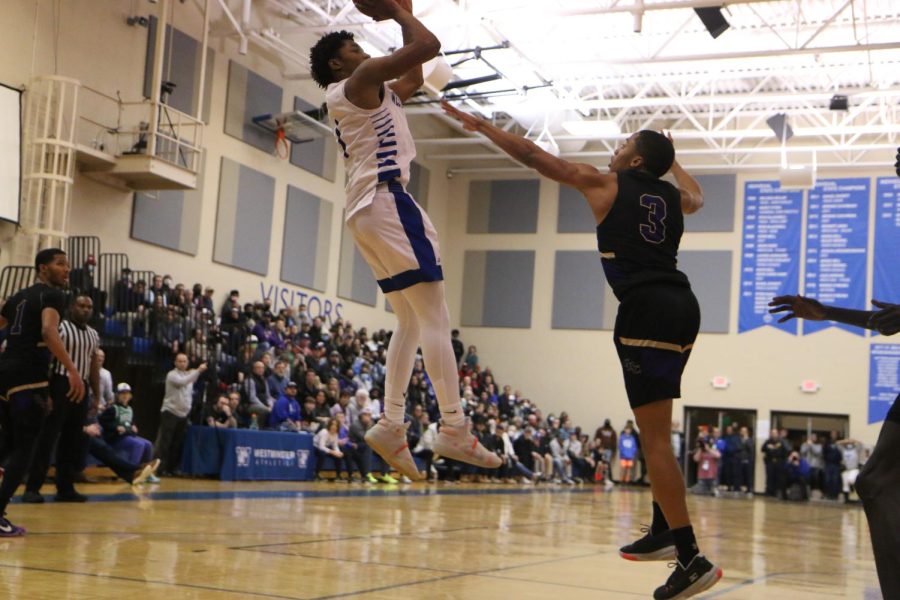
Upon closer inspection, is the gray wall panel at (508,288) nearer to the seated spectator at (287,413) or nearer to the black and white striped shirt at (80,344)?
the seated spectator at (287,413)

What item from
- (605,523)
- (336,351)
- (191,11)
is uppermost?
(191,11)

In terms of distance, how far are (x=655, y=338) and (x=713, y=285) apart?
24.8 m

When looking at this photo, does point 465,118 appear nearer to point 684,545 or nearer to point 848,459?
point 684,545

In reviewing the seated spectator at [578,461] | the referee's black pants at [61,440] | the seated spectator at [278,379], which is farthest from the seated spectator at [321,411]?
the seated spectator at [578,461]

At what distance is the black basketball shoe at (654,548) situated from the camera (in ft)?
15.3

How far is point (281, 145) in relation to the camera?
23.1 meters

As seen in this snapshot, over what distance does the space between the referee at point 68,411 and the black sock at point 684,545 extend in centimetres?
474

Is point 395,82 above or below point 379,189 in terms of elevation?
above

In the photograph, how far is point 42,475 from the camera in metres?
9.13

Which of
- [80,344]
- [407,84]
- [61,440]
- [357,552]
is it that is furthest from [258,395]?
[407,84]

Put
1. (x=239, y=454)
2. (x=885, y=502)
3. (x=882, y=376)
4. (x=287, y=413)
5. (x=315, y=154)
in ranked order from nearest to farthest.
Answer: (x=885, y=502) → (x=239, y=454) → (x=287, y=413) → (x=315, y=154) → (x=882, y=376)

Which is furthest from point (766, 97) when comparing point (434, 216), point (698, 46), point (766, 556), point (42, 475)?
point (42, 475)

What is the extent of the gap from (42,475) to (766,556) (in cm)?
629

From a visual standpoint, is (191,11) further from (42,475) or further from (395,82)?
(395,82)
